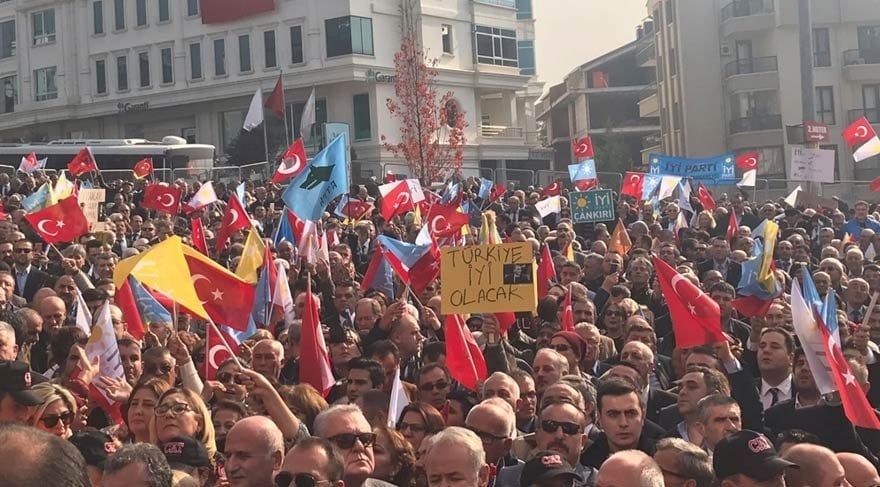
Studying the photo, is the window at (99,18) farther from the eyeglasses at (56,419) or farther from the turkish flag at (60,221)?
the eyeglasses at (56,419)

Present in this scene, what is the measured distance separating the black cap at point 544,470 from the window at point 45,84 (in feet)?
224

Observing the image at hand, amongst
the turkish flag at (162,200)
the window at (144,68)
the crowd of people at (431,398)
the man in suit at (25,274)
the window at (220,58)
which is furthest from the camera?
the window at (144,68)

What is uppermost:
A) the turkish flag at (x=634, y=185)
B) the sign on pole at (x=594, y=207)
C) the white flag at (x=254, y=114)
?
the white flag at (x=254, y=114)

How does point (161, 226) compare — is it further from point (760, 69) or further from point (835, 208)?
point (760, 69)

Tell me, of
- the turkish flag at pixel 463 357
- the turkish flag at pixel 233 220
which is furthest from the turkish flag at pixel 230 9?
the turkish flag at pixel 463 357

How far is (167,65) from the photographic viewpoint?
67.4 metres

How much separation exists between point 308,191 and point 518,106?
62.4 meters

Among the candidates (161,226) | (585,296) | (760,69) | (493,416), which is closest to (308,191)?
(161,226)

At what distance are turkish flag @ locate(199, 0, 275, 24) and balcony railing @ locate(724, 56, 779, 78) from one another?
72.4 ft

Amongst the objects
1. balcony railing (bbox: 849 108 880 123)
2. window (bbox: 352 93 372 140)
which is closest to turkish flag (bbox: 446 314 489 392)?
window (bbox: 352 93 372 140)

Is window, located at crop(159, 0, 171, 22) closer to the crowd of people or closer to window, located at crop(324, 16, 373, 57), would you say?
window, located at crop(324, 16, 373, 57)

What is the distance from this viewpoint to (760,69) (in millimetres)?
64750

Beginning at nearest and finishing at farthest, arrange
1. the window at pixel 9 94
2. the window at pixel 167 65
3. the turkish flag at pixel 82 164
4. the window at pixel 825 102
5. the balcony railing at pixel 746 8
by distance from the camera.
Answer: the turkish flag at pixel 82 164, the window at pixel 825 102, the balcony railing at pixel 746 8, the window at pixel 167 65, the window at pixel 9 94

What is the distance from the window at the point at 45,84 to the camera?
70875 millimetres
